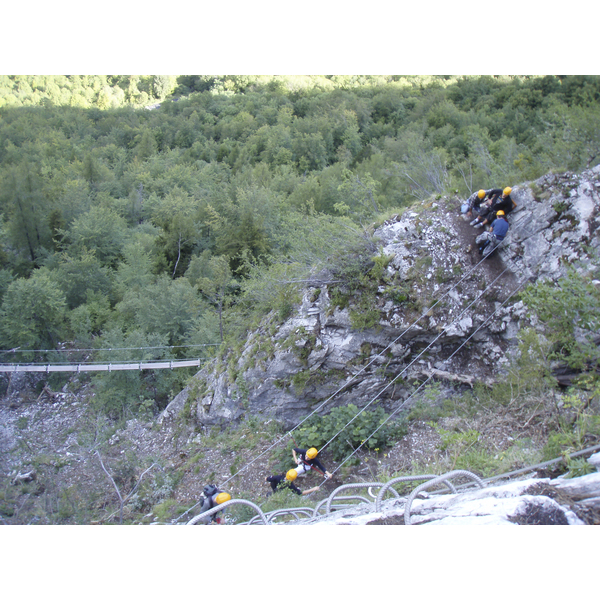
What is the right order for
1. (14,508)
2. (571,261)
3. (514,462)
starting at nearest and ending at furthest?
(514,462), (571,261), (14,508)

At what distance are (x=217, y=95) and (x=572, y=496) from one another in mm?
55640

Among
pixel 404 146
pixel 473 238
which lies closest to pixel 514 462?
pixel 473 238

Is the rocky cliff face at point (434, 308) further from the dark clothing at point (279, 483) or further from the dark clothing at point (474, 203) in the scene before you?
the dark clothing at point (279, 483)

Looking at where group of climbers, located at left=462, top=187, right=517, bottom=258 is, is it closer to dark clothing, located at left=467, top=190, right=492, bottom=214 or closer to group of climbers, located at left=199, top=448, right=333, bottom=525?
dark clothing, located at left=467, top=190, right=492, bottom=214

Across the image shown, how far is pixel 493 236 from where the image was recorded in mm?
7020

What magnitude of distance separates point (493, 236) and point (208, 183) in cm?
3038

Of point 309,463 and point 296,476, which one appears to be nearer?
point 296,476

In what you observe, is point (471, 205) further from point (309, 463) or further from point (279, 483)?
point (279, 483)

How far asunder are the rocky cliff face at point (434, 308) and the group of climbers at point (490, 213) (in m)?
0.16

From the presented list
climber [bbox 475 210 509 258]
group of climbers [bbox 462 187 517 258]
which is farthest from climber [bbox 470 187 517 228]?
climber [bbox 475 210 509 258]

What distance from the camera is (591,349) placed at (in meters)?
4.71

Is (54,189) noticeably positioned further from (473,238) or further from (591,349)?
(591,349)

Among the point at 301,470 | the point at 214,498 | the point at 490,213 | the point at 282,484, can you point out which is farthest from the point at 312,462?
the point at 490,213

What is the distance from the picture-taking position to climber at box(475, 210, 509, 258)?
6.87m
